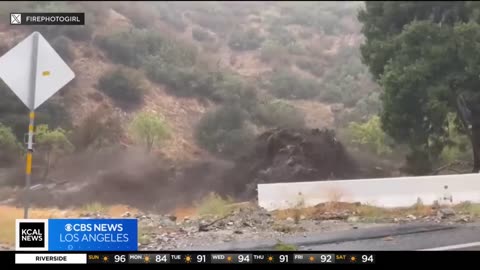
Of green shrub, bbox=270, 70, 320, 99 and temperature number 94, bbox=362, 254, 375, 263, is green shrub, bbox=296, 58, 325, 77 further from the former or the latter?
temperature number 94, bbox=362, 254, 375, 263

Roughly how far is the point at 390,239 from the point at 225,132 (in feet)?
10.1

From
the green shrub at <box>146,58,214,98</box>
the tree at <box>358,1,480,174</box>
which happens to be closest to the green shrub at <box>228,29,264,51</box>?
the tree at <box>358,1,480,174</box>

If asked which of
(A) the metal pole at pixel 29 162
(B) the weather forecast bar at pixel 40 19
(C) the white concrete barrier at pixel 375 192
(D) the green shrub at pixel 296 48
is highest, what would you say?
(D) the green shrub at pixel 296 48

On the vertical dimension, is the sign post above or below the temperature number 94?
above

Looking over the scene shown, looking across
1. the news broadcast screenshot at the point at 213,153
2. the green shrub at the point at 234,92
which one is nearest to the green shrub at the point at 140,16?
the news broadcast screenshot at the point at 213,153

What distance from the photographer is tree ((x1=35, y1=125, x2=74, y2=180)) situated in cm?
615

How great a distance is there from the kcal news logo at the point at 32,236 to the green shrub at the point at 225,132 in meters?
3.26

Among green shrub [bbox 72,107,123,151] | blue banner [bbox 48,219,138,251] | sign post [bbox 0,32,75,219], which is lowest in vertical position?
blue banner [bbox 48,219,138,251]

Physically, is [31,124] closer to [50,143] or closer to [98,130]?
[50,143]

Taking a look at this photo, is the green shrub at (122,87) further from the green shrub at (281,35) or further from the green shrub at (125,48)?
the green shrub at (281,35)

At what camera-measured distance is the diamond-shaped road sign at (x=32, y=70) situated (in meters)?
A: 5.48

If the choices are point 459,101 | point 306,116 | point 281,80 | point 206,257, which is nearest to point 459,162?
point 459,101

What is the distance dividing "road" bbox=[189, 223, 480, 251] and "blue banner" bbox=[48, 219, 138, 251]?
3.13 ft

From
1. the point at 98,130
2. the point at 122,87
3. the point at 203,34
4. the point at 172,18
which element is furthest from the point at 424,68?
the point at 98,130
